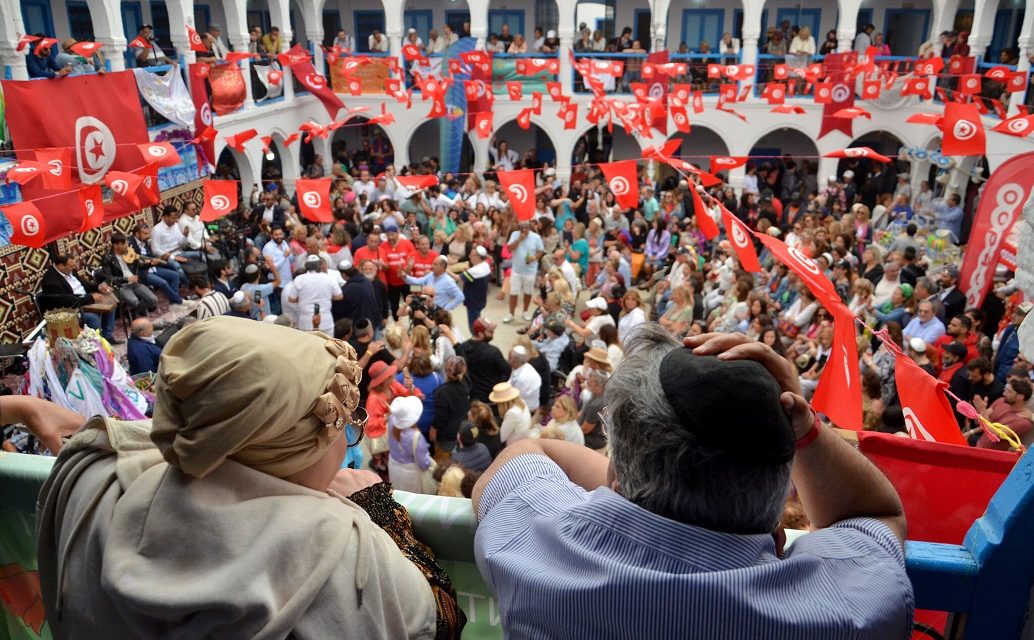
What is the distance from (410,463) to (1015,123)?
9116 mm

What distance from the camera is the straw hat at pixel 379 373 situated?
18.5 feet

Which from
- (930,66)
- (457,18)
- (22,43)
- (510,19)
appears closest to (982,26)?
(930,66)

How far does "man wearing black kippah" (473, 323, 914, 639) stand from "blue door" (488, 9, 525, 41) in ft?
71.0

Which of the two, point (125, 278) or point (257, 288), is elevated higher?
point (257, 288)

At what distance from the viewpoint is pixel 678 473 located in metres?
1.14

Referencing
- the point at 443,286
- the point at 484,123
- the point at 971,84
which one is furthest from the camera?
the point at 484,123

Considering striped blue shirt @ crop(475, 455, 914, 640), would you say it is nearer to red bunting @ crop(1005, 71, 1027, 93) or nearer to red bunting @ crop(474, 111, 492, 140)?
red bunting @ crop(1005, 71, 1027, 93)

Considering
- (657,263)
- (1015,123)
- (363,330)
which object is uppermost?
(1015,123)

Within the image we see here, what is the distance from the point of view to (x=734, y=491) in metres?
1.13

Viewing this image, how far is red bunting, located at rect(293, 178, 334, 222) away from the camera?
10195mm

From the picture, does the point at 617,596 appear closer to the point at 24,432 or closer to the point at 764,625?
the point at 764,625

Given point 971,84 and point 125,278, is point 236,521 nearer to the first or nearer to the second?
point 125,278

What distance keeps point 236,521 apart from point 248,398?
185mm

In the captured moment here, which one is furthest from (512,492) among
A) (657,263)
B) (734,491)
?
(657,263)
